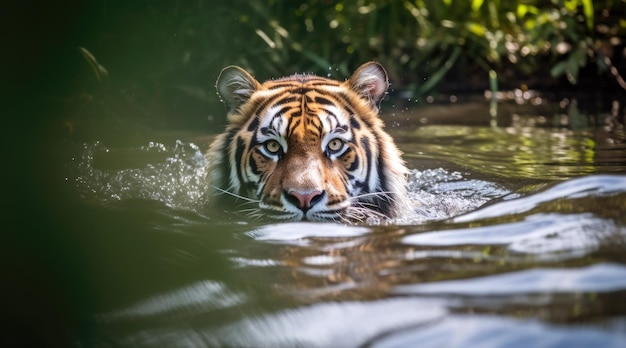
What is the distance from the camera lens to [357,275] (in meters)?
1.82

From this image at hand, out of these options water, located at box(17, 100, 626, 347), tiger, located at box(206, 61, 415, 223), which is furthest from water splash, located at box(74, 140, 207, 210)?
tiger, located at box(206, 61, 415, 223)

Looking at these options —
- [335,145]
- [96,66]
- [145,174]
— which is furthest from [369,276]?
[96,66]

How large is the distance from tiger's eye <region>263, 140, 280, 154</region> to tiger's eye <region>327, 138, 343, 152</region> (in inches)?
7.0

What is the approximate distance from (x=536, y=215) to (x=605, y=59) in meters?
4.79

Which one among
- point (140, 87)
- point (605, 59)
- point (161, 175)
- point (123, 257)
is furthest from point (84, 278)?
point (605, 59)

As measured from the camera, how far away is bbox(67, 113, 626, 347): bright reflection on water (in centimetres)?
148

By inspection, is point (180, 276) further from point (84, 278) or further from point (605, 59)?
point (605, 59)

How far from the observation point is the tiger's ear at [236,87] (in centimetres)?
303

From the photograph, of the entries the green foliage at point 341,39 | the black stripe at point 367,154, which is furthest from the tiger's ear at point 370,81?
the green foliage at point 341,39

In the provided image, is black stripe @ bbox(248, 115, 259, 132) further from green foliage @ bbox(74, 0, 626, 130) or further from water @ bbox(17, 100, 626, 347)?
green foliage @ bbox(74, 0, 626, 130)

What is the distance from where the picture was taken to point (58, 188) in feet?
10.2

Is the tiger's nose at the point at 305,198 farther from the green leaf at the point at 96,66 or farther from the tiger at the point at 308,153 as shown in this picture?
the green leaf at the point at 96,66

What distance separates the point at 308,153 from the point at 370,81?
1.83ft

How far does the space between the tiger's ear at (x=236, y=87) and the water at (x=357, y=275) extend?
0.44m
